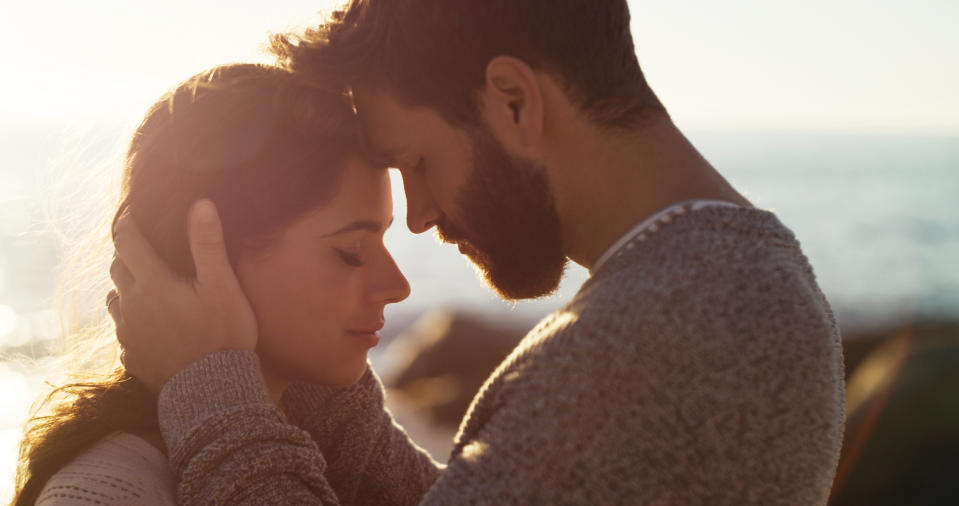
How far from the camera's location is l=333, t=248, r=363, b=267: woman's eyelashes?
105 inches

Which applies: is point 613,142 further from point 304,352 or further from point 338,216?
point 304,352

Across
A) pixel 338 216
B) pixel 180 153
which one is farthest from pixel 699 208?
pixel 180 153

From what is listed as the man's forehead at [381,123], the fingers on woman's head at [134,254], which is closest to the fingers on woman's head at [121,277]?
the fingers on woman's head at [134,254]

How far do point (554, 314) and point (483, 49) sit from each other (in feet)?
2.99

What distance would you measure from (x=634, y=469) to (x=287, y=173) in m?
1.60

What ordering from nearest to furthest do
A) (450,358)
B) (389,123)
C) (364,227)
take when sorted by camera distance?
(389,123) → (364,227) → (450,358)

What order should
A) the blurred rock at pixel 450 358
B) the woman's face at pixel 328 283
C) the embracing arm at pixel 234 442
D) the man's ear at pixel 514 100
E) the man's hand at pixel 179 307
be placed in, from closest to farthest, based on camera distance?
1. the embracing arm at pixel 234 442
2. the man's ear at pixel 514 100
3. the man's hand at pixel 179 307
4. the woman's face at pixel 328 283
5. the blurred rock at pixel 450 358

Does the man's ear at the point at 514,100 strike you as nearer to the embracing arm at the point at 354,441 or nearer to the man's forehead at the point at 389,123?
the man's forehead at the point at 389,123

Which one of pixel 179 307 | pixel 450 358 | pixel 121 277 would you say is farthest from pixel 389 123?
pixel 450 358

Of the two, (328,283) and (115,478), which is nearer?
(115,478)

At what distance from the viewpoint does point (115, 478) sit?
220cm

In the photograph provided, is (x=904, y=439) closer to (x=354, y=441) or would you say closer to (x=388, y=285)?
(x=354, y=441)

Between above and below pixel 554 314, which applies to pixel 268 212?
above

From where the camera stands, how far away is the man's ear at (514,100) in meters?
2.25
